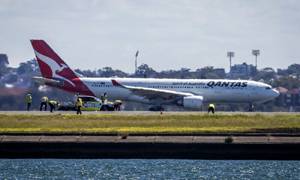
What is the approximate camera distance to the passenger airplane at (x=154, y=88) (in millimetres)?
87500

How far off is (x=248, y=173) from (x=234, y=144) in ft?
8.47

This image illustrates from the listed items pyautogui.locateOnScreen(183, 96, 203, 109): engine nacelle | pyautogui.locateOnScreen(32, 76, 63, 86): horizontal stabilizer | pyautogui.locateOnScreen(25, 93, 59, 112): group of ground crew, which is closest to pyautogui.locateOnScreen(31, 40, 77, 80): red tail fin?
pyautogui.locateOnScreen(32, 76, 63, 86): horizontal stabilizer

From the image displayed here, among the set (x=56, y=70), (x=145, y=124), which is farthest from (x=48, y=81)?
(x=145, y=124)

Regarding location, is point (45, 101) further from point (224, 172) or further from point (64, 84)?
point (224, 172)

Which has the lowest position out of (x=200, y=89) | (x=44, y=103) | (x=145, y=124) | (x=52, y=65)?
(x=145, y=124)

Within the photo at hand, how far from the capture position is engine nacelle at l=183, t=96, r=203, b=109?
85.7 meters

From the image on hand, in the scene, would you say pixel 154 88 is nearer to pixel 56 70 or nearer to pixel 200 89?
pixel 200 89

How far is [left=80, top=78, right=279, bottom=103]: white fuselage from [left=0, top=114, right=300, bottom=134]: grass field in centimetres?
2565

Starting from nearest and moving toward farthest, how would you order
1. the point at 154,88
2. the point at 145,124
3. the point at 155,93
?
the point at 145,124 < the point at 155,93 < the point at 154,88

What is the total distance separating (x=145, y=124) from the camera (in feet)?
183

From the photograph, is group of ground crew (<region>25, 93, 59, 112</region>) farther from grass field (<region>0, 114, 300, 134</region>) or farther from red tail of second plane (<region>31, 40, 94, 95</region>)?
grass field (<region>0, 114, 300, 134</region>)

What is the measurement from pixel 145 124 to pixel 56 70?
34900 mm

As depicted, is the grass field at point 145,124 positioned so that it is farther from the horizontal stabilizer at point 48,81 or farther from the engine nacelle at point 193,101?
the horizontal stabilizer at point 48,81

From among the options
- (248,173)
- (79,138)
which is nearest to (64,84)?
(79,138)
